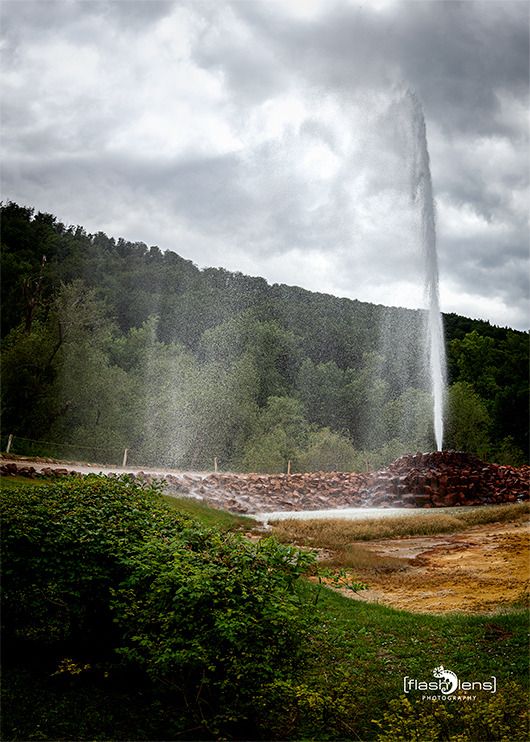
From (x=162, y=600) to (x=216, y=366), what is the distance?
40133mm

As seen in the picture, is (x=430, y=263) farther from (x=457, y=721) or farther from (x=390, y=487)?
(x=457, y=721)

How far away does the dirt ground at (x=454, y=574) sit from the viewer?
8.95 m

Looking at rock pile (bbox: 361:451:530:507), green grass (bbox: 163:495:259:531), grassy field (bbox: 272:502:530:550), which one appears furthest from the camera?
rock pile (bbox: 361:451:530:507)

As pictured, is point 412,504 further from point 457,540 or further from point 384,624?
point 384,624

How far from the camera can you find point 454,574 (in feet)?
34.8

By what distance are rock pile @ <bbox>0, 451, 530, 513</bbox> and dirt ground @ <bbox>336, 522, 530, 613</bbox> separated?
5923 mm

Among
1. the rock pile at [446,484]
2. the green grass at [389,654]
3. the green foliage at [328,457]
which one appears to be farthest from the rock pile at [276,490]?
the green grass at [389,654]

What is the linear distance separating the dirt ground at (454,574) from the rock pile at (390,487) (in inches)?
233

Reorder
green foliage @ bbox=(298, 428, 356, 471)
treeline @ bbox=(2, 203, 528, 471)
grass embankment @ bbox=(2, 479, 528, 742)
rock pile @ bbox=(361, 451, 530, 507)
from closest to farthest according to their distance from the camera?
1. grass embankment @ bbox=(2, 479, 528, 742)
2. rock pile @ bbox=(361, 451, 530, 507)
3. treeline @ bbox=(2, 203, 528, 471)
4. green foliage @ bbox=(298, 428, 356, 471)

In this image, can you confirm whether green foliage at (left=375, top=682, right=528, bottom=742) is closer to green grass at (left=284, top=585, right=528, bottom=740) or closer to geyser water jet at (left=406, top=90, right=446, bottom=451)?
green grass at (left=284, top=585, right=528, bottom=740)

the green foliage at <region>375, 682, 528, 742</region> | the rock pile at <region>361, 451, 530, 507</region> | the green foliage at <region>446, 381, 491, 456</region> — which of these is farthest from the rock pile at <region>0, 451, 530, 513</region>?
the green foliage at <region>375, 682, 528, 742</region>

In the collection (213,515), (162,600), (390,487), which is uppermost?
(390,487)

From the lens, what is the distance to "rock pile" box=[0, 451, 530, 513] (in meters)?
20.3

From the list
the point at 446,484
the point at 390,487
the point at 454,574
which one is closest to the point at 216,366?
the point at 390,487
